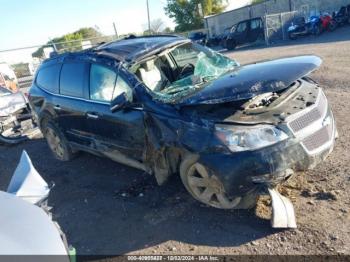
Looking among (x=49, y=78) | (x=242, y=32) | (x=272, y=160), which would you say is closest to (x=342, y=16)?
(x=242, y=32)

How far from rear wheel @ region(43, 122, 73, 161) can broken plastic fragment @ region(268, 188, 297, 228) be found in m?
3.77

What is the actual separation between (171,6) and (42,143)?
1726 inches

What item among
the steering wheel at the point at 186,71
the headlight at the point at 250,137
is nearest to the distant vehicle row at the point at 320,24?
the steering wheel at the point at 186,71

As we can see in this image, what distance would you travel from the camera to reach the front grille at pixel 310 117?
3590 millimetres

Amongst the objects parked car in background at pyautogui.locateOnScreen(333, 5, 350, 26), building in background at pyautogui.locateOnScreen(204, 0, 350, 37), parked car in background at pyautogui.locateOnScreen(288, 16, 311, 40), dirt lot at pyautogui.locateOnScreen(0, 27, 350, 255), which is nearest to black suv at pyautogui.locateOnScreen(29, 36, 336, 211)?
dirt lot at pyautogui.locateOnScreen(0, 27, 350, 255)

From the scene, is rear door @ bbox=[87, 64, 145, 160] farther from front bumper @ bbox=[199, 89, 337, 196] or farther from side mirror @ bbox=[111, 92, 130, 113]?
front bumper @ bbox=[199, 89, 337, 196]

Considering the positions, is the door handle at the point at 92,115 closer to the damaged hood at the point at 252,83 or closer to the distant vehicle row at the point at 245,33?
the damaged hood at the point at 252,83

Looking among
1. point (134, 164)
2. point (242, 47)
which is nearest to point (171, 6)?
point (242, 47)

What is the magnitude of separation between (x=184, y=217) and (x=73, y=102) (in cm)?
247

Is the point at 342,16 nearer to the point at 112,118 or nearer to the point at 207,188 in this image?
the point at 112,118

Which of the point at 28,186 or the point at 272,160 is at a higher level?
the point at 28,186

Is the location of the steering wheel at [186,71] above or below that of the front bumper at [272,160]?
above

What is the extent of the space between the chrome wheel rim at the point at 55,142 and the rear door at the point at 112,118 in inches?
56.1

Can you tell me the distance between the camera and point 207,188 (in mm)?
3844
